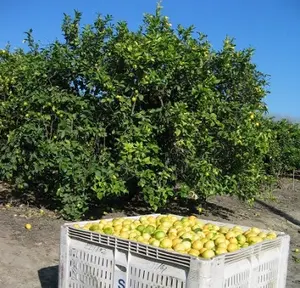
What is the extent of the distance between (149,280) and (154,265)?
0.34 feet

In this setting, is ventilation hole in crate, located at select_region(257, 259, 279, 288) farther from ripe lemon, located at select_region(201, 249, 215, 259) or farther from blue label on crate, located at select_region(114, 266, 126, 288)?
blue label on crate, located at select_region(114, 266, 126, 288)

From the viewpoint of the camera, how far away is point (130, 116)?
20.8 ft

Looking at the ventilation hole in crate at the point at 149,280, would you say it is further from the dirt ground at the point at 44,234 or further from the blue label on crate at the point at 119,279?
the dirt ground at the point at 44,234

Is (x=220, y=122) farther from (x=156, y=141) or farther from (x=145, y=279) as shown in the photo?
(x=145, y=279)

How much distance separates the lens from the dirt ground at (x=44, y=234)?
186 inches

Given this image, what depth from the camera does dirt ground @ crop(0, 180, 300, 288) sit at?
4.73 meters

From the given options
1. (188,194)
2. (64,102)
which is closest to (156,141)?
(188,194)

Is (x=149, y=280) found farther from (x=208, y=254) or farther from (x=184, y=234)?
(x=184, y=234)

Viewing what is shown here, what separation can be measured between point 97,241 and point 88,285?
0.34m

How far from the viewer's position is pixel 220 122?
6.80m

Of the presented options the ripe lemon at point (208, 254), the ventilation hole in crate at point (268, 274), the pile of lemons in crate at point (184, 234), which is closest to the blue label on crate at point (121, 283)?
the pile of lemons in crate at point (184, 234)

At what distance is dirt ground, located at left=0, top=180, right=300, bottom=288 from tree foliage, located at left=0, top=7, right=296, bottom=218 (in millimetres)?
477

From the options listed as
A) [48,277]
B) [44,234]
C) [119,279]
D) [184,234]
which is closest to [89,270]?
[119,279]

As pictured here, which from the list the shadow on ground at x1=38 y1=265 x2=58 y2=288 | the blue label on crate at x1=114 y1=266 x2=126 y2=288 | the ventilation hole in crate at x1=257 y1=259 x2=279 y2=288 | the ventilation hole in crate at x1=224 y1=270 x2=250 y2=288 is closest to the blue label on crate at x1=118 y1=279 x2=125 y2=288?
the blue label on crate at x1=114 y1=266 x2=126 y2=288
